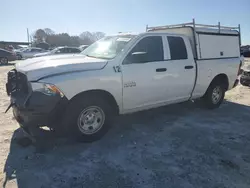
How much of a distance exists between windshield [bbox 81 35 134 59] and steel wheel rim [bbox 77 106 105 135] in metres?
1.03

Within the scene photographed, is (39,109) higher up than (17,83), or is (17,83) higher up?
(17,83)

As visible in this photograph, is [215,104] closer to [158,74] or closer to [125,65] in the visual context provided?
[158,74]

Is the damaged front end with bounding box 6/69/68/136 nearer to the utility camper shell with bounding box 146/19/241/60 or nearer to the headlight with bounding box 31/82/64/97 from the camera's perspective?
the headlight with bounding box 31/82/64/97

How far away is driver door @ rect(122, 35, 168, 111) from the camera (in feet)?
14.6

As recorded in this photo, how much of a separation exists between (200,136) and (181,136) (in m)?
0.38

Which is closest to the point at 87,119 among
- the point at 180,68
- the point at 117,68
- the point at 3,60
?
the point at 117,68

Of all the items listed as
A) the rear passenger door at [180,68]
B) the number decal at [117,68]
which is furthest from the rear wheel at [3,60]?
the number decal at [117,68]

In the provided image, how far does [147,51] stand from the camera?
4824 millimetres

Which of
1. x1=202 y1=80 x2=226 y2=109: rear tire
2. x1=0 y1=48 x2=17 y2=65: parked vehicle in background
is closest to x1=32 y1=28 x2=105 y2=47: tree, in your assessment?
x1=0 y1=48 x2=17 y2=65: parked vehicle in background

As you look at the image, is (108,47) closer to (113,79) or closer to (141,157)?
(113,79)

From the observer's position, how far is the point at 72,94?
3.83 meters

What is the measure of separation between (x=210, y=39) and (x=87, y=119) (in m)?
3.91

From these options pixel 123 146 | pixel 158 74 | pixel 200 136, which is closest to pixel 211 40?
pixel 158 74

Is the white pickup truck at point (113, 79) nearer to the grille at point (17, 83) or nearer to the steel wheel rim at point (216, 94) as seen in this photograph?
the grille at point (17, 83)
